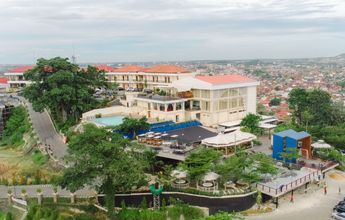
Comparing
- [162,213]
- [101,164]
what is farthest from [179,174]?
[101,164]

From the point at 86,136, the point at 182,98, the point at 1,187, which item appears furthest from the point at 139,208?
the point at 182,98

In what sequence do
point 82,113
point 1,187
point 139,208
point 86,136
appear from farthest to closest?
point 82,113
point 1,187
point 139,208
point 86,136

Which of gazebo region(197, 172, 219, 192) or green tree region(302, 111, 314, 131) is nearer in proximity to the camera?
gazebo region(197, 172, 219, 192)

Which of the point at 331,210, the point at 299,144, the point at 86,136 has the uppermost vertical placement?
the point at 86,136

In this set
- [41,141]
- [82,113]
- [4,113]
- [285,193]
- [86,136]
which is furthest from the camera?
[4,113]

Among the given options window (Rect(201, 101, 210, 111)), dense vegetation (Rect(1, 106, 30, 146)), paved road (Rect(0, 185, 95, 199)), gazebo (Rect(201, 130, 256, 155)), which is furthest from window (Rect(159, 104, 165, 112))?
dense vegetation (Rect(1, 106, 30, 146))

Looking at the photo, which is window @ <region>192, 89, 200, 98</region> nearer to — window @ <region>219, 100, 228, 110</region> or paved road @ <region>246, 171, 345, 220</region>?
window @ <region>219, 100, 228, 110</region>

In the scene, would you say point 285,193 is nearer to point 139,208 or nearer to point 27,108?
point 139,208
